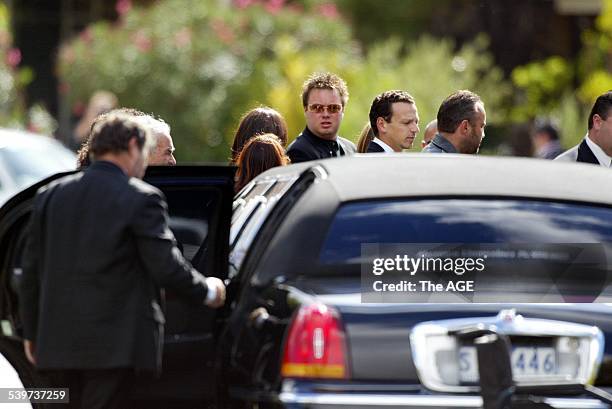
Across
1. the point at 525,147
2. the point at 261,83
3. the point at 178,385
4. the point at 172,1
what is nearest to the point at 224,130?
the point at 261,83

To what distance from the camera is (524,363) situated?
5.54 metres

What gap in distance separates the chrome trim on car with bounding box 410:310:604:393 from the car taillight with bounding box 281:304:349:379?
27 cm

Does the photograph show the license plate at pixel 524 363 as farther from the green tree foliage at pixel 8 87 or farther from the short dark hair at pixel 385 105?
the green tree foliage at pixel 8 87

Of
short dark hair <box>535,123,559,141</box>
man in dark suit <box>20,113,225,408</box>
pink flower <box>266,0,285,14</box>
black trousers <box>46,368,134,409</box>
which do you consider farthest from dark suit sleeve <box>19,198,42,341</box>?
pink flower <box>266,0,285,14</box>

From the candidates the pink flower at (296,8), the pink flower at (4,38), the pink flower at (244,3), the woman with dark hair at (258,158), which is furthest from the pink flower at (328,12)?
the woman with dark hair at (258,158)

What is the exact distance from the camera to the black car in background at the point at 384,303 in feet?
17.9

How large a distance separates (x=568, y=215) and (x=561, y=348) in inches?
25.1

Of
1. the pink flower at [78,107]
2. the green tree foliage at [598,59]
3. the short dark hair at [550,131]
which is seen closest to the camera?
the short dark hair at [550,131]

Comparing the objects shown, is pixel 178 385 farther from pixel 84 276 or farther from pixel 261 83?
pixel 261 83

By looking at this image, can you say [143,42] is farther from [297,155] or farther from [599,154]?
[599,154]

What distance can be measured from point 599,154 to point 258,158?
2565mm

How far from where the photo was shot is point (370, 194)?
5859 mm

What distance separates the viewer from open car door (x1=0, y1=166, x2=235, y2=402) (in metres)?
6.66

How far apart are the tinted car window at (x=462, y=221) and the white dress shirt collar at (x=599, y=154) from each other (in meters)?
3.50
